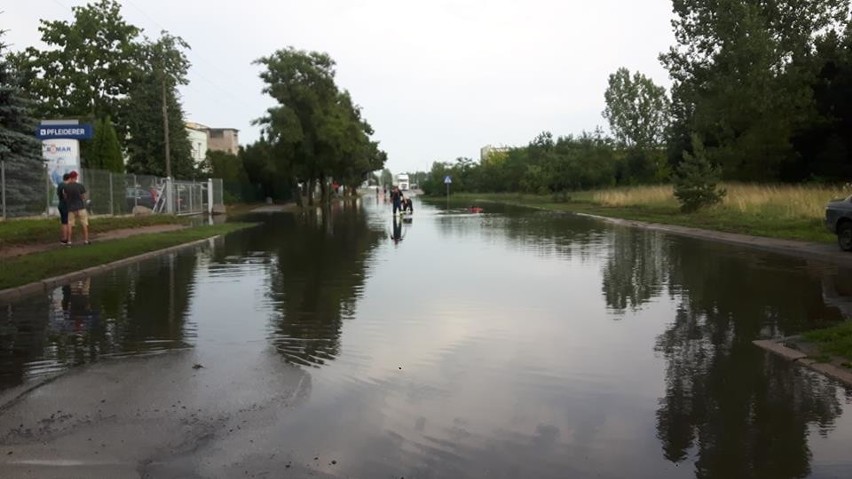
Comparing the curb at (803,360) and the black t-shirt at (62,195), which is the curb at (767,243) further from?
the black t-shirt at (62,195)

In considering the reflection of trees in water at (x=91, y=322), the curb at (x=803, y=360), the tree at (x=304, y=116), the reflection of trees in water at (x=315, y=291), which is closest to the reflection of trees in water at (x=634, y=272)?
the curb at (x=803, y=360)

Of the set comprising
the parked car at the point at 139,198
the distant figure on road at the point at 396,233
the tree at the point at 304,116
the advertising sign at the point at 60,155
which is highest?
the tree at the point at 304,116

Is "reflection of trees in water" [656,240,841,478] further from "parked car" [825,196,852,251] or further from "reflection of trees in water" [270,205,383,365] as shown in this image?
"parked car" [825,196,852,251]

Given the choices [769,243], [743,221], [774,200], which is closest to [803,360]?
[769,243]

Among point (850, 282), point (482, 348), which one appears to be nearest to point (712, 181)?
point (850, 282)

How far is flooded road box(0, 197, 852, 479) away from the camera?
4.83 meters

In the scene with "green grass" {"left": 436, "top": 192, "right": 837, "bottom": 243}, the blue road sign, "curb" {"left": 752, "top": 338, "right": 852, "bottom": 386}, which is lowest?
"curb" {"left": 752, "top": 338, "right": 852, "bottom": 386}

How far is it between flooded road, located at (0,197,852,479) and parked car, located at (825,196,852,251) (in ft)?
13.2

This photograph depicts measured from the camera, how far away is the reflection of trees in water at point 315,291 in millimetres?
8289

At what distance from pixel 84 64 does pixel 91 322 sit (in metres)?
46.8

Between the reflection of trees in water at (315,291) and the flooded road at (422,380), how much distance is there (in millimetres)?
75

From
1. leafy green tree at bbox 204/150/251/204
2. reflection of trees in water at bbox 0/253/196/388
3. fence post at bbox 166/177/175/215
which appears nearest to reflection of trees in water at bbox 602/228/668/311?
reflection of trees in water at bbox 0/253/196/388

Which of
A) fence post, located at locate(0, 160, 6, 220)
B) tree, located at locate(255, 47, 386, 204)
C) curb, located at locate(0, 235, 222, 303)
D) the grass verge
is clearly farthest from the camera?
tree, located at locate(255, 47, 386, 204)

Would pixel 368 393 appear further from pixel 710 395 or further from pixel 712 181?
pixel 712 181
